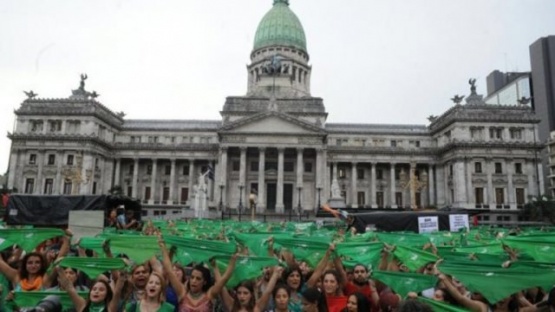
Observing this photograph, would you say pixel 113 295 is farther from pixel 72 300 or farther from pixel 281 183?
pixel 281 183

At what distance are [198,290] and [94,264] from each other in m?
2.37

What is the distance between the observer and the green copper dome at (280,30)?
83.0 meters

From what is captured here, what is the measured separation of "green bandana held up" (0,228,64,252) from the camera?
9.88 meters

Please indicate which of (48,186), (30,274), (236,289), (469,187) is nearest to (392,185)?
(469,187)

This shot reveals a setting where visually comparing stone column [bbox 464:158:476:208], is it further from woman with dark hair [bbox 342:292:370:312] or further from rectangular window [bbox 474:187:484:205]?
woman with dark hair [bbox 342:292:370:312]

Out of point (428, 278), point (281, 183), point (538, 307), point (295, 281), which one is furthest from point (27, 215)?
point (281, 183)

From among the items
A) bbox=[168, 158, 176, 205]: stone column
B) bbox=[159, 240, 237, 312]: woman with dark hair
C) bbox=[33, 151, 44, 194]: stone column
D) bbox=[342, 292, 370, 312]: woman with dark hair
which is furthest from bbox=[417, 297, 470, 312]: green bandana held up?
bbox=[33, 151, 44, 194]: stone column

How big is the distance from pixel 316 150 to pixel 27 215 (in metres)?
47.0

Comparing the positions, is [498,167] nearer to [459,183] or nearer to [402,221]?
[459,183]

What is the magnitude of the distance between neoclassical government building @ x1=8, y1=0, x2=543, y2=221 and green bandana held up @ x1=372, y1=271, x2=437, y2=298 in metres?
50.4

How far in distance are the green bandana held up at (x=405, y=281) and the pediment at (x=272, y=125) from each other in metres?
55.4

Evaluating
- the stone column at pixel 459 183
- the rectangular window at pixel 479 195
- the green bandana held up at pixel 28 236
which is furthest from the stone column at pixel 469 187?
the green bandana held up at pixel 28 236

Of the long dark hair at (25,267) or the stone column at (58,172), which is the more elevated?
the stone column at (58,172)

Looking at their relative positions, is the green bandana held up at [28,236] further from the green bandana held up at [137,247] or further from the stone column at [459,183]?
the stone column at [459,183]
